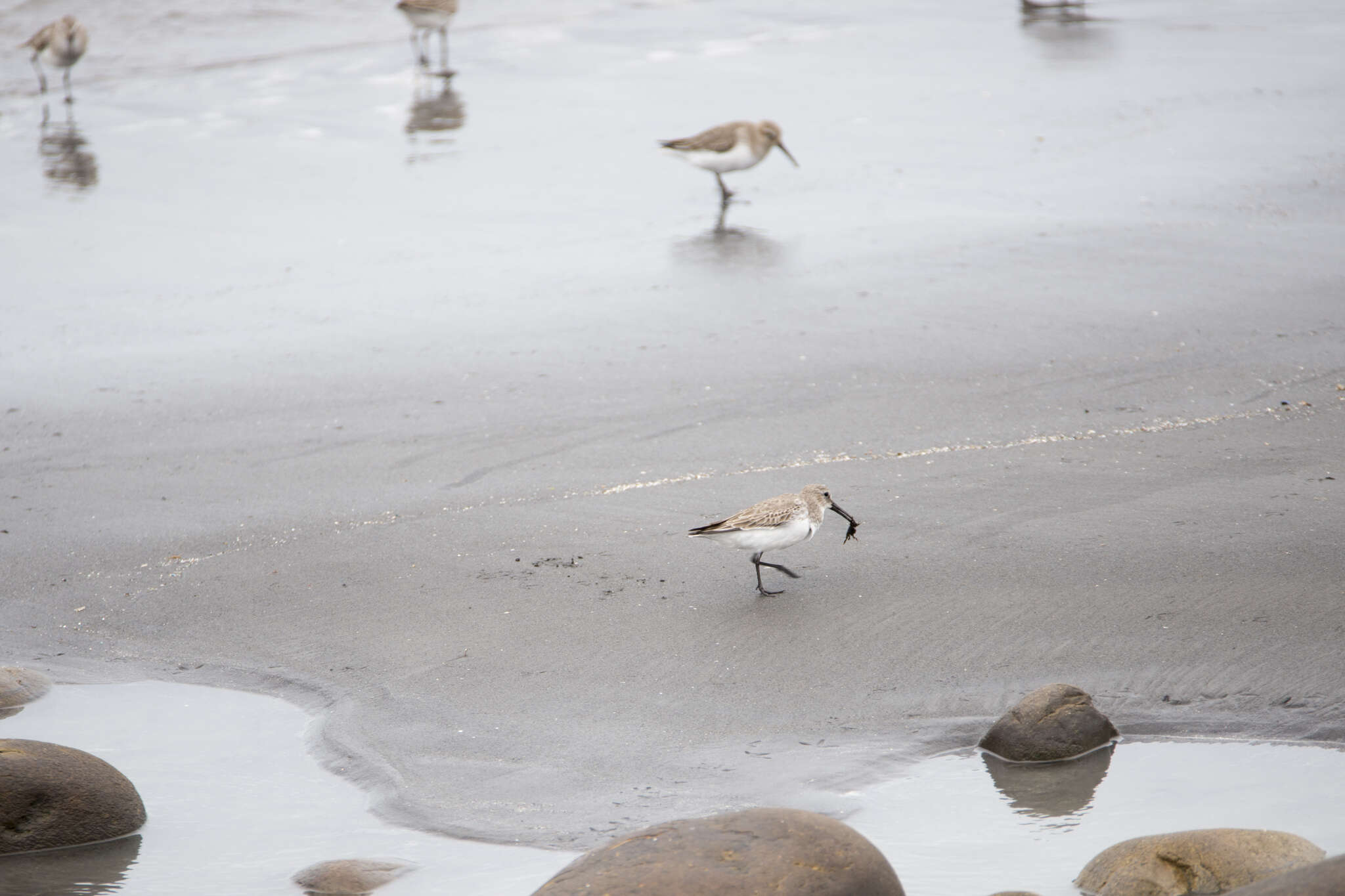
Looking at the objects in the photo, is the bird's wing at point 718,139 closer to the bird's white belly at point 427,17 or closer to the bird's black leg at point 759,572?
the bird's black leg at point 759,572

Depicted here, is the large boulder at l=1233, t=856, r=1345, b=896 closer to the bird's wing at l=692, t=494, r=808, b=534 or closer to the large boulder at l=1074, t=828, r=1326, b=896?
the large boulder at l=1074, t=828, r=1326, b=896

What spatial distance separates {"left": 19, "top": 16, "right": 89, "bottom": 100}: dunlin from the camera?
1816cm

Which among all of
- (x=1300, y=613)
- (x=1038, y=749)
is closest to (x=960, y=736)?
(x=1038, y=749)

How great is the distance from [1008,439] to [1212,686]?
2.65 meters

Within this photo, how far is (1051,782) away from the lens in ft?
15.8

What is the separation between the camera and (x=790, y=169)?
14109 mm

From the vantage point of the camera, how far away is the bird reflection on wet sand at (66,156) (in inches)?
556

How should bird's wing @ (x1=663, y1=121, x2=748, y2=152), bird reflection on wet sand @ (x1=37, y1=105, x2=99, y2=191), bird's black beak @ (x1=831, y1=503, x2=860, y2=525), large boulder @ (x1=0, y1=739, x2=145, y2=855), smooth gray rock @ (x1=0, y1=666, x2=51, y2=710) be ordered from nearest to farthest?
large boulder @ (x1=0, y1=739, x2=145, y2=855), smooth gray rock @ (x1=0, y1=666, x2=51, y2=710), bird's black beak @ (x1=831, y1=503, x2=860, y2=525), bird's wing @ (x1=663, y1=121, x2=748, y2=152), bird reflection on wet sand @ (x1=37, y1=105, x2=99, y2=191)

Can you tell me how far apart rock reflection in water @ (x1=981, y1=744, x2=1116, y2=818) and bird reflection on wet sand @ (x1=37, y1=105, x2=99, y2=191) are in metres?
12.1

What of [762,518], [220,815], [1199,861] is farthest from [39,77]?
[1199,861]

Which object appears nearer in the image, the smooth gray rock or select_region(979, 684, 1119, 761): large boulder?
select_region(979, 684, 1119, 761): large boulder

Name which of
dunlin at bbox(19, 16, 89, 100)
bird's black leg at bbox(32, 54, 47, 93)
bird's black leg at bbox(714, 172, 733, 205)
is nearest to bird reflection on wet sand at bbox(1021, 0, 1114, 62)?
bird's black leg at bbox(714, 172, 733, 205)

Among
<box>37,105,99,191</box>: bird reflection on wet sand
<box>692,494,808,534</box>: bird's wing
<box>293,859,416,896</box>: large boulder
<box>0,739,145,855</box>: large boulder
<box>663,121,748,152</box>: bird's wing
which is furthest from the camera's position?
<box>37,105,99,191</box>: bird reflection on wet sand

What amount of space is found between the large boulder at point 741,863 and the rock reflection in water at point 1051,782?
919 millimetres
